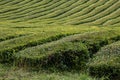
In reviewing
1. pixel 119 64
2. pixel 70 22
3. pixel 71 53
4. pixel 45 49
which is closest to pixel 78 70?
pixel 71 53

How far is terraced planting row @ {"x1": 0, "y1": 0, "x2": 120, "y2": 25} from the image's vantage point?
55344mm

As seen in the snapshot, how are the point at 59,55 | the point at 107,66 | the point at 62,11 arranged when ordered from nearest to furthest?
the point at 107,66 → the point at 59,55 → the point at 62,11

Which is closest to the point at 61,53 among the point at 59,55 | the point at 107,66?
the point at 59,55

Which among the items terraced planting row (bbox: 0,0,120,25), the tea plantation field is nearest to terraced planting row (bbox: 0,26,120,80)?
the tea plantation field

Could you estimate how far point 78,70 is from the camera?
16.4 meters

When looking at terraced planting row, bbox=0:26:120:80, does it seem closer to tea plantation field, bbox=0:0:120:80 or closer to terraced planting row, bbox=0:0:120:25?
tea plantation field, bbox=0:0:120:80

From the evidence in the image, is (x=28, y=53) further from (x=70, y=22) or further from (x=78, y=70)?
(x=70, y=22)

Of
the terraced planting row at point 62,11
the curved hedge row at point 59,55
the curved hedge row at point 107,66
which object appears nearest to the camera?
the curved hedge row at point 107,66

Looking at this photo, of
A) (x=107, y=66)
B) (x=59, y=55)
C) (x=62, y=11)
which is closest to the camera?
(x=107, y=66)

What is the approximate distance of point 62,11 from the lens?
62.8m

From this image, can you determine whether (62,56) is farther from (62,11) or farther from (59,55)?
(62,11)

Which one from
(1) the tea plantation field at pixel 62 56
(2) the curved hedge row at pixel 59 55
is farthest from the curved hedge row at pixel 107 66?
(2) the curved hedge row at pixel 59 55

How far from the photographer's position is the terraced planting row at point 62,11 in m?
55.3

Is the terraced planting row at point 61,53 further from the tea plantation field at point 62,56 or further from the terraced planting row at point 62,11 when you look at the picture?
the terraced planting row at point 62,11
